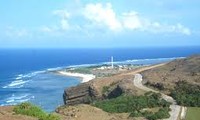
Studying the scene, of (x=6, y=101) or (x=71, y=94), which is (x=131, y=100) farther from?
(x=6, y=101)

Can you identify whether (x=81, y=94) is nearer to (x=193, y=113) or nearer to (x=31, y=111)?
(x=193, y=113)

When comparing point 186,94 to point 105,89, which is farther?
point 105,89

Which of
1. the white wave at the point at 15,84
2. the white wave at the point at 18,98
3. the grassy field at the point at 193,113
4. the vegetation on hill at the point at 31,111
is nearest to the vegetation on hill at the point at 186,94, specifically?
the grassy field at the point at 193,113

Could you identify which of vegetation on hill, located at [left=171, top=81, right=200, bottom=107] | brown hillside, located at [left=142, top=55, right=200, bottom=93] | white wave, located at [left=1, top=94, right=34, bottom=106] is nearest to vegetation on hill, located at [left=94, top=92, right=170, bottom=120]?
vegetation on hill, located at [left=171, top=81, right=200, bottom=107]

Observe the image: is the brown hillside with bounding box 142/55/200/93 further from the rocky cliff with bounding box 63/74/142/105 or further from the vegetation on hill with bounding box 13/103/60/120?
the vegetation on hill with bounding box 13/103/60/120

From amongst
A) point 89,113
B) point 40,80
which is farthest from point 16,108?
point 40,80

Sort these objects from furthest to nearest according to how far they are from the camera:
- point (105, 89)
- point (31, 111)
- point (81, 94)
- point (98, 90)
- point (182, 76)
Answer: point (81, 94) → point (105, 89) → point (98, 90) → point (182, 76) → point (31, 111)

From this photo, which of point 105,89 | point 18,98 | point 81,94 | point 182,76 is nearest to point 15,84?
point 18,98
